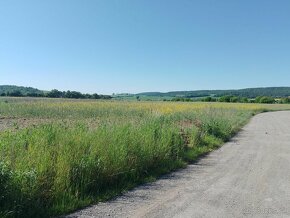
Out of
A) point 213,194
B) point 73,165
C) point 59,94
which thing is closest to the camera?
point 73,165

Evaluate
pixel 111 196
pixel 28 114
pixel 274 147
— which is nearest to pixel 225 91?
pixel 28 114

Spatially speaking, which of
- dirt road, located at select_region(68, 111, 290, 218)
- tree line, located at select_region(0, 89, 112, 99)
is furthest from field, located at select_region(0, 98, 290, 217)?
tree line, located at select_region(0, 89, 112, 99)

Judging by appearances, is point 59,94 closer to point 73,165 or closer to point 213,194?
point 73,165

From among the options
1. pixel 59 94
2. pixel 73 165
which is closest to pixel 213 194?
pixel 73 165

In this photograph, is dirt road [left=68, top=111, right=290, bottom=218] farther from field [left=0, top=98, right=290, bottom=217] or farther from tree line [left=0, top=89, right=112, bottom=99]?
tree line [left=0, top=89, right=112, bottom=99]

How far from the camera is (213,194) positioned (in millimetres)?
8453

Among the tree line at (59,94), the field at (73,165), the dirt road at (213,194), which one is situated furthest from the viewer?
the tree line at (59,94)

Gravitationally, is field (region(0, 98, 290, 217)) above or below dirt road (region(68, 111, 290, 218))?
above

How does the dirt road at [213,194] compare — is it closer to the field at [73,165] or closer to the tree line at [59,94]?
the field at [73,165]

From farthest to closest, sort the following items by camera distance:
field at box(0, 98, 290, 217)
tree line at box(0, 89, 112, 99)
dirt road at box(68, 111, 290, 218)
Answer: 1. tree line at box(0, 89, 112, 99)
2. dirt road at box(68, 111, 290, 218)
3. field at box(0, 98, 290, 217)

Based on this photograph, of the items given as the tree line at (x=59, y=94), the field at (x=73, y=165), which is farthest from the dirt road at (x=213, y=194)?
the tree line at (x=59, y=94)

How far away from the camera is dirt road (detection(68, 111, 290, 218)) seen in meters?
7.04

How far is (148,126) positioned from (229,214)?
7.00 metres

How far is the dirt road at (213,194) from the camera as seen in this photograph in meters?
7.04
